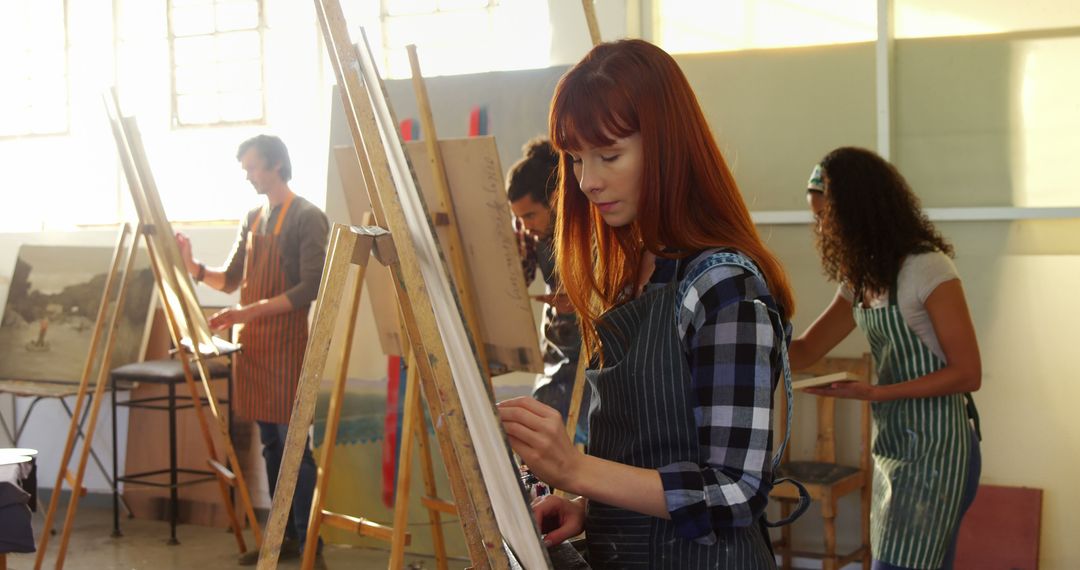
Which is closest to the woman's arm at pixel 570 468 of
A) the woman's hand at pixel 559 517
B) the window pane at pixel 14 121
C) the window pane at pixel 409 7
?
the woman's hand at pixel 559 517

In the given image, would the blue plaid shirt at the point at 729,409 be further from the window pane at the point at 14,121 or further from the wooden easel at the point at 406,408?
the window pane at the point at 14,121

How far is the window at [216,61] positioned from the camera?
522 centimetres

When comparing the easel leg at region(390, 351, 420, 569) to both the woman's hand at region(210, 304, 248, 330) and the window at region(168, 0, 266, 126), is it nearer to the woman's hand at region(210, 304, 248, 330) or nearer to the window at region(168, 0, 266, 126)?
the woman's hand at region(210, 304, 248, 330)

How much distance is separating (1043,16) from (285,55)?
9.94ft

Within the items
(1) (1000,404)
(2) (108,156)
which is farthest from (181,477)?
(1) (1000,404)

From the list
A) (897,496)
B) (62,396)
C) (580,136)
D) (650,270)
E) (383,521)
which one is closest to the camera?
(580,136)

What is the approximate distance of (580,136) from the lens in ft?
4.11

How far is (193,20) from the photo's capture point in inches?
211

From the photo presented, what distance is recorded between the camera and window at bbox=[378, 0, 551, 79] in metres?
4.55

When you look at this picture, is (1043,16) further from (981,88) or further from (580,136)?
(580,136)

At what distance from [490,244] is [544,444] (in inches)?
68.1

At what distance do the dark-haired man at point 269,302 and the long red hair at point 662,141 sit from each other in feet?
9.75

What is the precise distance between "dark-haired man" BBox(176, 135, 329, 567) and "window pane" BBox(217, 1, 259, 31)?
1192 millimetres

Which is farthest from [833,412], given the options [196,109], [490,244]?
[196,109]
